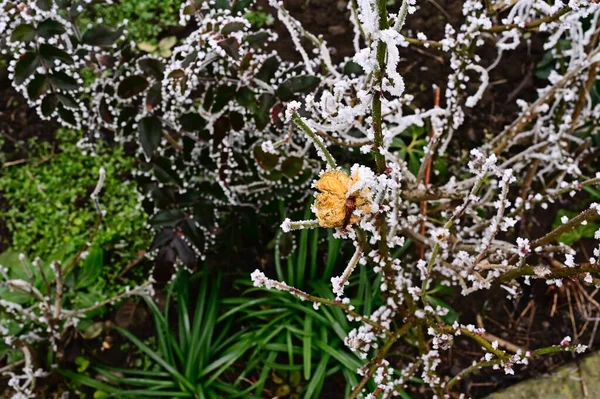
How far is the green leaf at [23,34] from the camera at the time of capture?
157 cm

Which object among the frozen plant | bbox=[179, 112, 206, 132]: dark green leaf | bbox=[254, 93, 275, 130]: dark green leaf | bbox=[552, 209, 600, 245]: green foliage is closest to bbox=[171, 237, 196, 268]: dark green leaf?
the frozen plant

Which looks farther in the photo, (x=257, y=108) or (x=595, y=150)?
(x=595, y=150)


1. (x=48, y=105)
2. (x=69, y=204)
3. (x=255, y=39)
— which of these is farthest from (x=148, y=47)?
(x=255, y=39)

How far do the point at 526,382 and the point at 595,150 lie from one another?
0.95 meters

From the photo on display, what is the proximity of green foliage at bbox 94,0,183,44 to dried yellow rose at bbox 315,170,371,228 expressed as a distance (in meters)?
2.02

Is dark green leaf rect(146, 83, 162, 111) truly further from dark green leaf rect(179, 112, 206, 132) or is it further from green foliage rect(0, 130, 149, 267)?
green foliage rect(0, 130, 149, 267)

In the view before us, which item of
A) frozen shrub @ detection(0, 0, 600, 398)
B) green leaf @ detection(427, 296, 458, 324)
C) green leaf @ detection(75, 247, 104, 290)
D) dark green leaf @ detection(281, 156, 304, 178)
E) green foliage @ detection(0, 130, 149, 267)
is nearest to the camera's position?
frozen shrub @ detection(0, 0, 600, 398)

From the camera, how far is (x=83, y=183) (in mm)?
2547

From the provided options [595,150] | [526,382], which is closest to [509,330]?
[526,382]

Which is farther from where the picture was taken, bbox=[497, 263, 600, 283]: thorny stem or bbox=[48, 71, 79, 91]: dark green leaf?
bbox=[48, 71, 79, 91]: dark green leaf

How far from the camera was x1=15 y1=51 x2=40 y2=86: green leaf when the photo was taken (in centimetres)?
158

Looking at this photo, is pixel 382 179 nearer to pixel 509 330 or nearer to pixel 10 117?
pixel 509 330

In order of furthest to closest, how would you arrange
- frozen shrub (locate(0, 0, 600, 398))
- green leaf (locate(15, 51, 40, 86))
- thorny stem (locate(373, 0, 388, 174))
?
green leaf (locate(15, 51, 40, 86))
frozen shrub (locate(0, 0, 600, 398))
thorny stem (locate(373, 0, 388, 174))

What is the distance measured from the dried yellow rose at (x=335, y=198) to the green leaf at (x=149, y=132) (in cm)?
89
